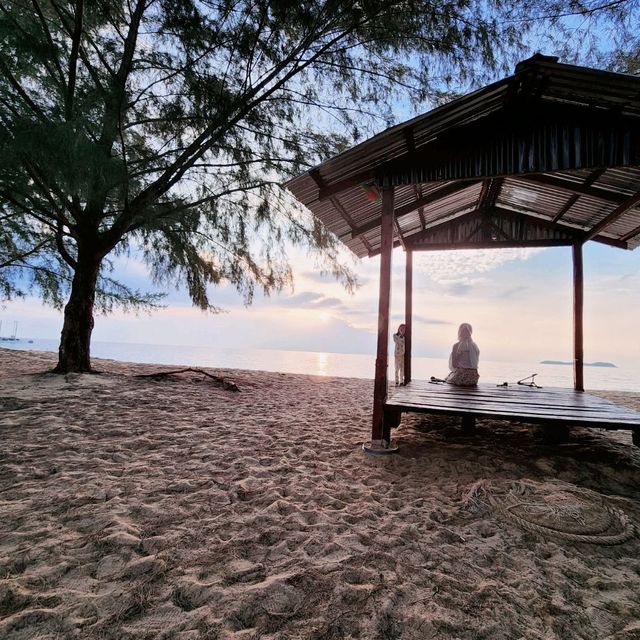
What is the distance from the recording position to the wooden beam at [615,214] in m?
5.24

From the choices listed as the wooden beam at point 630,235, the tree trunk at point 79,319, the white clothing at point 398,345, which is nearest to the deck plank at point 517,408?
the white clothing at point 398,345

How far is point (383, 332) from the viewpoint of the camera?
436 centimetres

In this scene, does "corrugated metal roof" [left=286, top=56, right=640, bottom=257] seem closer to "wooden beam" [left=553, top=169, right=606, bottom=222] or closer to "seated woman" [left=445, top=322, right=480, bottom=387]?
"wooden beam" [left=553, top=169, right=606, bottom=222]

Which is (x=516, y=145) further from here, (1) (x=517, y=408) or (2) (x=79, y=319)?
(2) (x=79, y=319)

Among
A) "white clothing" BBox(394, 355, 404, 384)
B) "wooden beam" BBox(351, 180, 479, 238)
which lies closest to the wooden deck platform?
"white clothing" BBox(394, 355, 404, 384)

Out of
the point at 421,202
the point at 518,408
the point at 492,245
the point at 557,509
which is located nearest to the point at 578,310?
the point at 492,245

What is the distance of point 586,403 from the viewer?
5168mm

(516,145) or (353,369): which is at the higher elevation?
(516,145)

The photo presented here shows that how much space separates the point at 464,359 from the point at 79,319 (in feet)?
25.5

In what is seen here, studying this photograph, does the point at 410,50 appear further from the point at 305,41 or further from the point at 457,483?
the point at 457,483

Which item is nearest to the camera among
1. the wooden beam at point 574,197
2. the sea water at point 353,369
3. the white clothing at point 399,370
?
the wooden beam at point 574,197

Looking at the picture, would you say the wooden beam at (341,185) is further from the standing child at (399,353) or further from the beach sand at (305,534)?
the standing child at (399,353)

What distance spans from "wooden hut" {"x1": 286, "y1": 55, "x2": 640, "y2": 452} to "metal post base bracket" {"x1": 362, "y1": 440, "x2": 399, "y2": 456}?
22 mm

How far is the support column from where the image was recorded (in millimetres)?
4238
